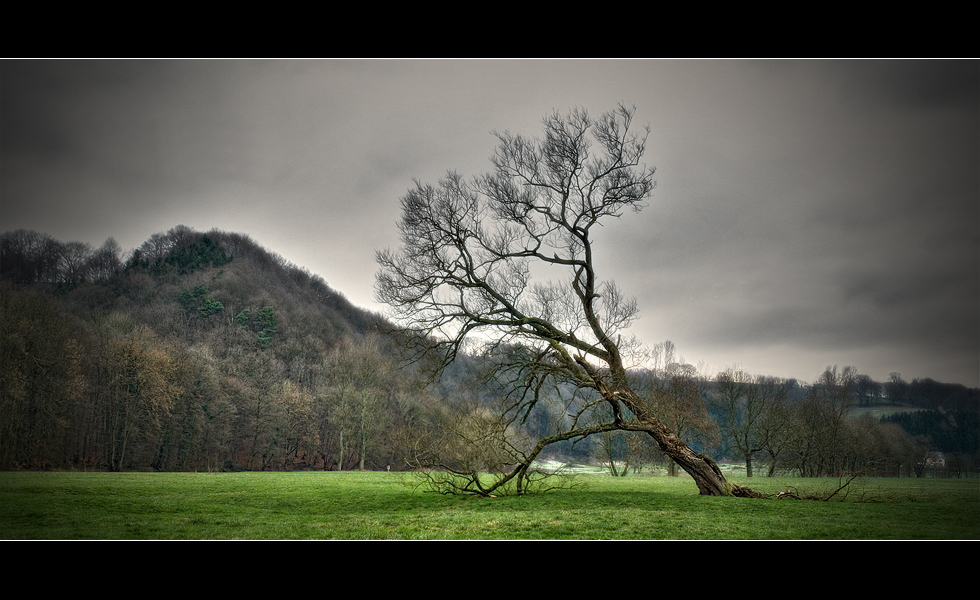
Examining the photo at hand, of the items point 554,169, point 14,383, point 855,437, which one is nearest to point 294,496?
point 554,169

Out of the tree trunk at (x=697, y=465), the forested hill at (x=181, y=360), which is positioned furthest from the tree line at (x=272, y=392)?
the tree trunk at (x=697, y=465)

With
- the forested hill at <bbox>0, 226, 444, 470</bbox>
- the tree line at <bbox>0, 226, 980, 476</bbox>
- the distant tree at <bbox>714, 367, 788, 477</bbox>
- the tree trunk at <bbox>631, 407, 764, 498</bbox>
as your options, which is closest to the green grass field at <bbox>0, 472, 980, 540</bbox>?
the tree trunk at <bbox>631, 407, 764, 498</bbox>

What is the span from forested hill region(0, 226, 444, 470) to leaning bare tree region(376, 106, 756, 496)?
102 inches

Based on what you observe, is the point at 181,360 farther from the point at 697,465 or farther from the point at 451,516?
the point at 697,465

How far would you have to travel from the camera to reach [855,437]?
32938 mm

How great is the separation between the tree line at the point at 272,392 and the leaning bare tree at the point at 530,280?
4.64 ft

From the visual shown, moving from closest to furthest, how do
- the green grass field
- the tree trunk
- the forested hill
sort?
1. the green grass field
2. the tree trunk
3. the forested hill

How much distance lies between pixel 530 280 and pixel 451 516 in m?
9.32

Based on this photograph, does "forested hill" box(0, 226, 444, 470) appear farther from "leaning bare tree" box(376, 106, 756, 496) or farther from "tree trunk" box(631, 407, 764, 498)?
"tree trunk" box(631, 407, 764, 498)

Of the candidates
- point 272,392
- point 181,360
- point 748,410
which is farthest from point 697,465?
point 181,360

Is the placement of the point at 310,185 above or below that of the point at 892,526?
above

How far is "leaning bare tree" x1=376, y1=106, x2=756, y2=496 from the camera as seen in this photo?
1858 centimetres

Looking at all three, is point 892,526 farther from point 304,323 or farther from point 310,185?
point 304,323
